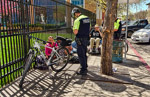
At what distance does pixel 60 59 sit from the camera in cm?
521

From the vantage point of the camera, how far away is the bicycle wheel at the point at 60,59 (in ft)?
16.9

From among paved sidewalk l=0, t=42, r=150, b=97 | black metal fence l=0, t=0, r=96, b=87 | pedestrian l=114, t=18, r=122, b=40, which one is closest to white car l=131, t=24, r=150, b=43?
pedestrian l=114, t=18, r=122, b=40

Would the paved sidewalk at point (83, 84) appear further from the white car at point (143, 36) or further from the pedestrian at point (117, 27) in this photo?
the white car at point (143, 36)

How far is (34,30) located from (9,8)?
1.37 metres

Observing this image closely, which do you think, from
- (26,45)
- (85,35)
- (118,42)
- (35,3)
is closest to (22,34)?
(26,45)

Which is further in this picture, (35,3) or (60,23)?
(60,23)

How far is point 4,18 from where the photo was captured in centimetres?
407

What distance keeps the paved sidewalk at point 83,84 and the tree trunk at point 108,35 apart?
0.30m

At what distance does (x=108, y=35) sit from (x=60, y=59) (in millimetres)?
1758

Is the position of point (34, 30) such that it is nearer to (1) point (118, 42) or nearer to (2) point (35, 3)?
(2) point (35, 3)

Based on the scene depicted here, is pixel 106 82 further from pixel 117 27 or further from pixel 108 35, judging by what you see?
pixel 117 27

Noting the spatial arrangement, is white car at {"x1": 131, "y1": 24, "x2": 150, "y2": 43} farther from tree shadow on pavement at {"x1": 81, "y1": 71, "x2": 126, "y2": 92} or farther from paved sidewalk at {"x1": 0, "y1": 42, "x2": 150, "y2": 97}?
tree shadow on pavement at {"x1": 81, "y1": 71, "x2": 126, "y2": 92}

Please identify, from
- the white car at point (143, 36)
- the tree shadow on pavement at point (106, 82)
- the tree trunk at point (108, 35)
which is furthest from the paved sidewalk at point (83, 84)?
the white car at point (143, 36)

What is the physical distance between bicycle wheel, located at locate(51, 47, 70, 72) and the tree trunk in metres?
1.38
